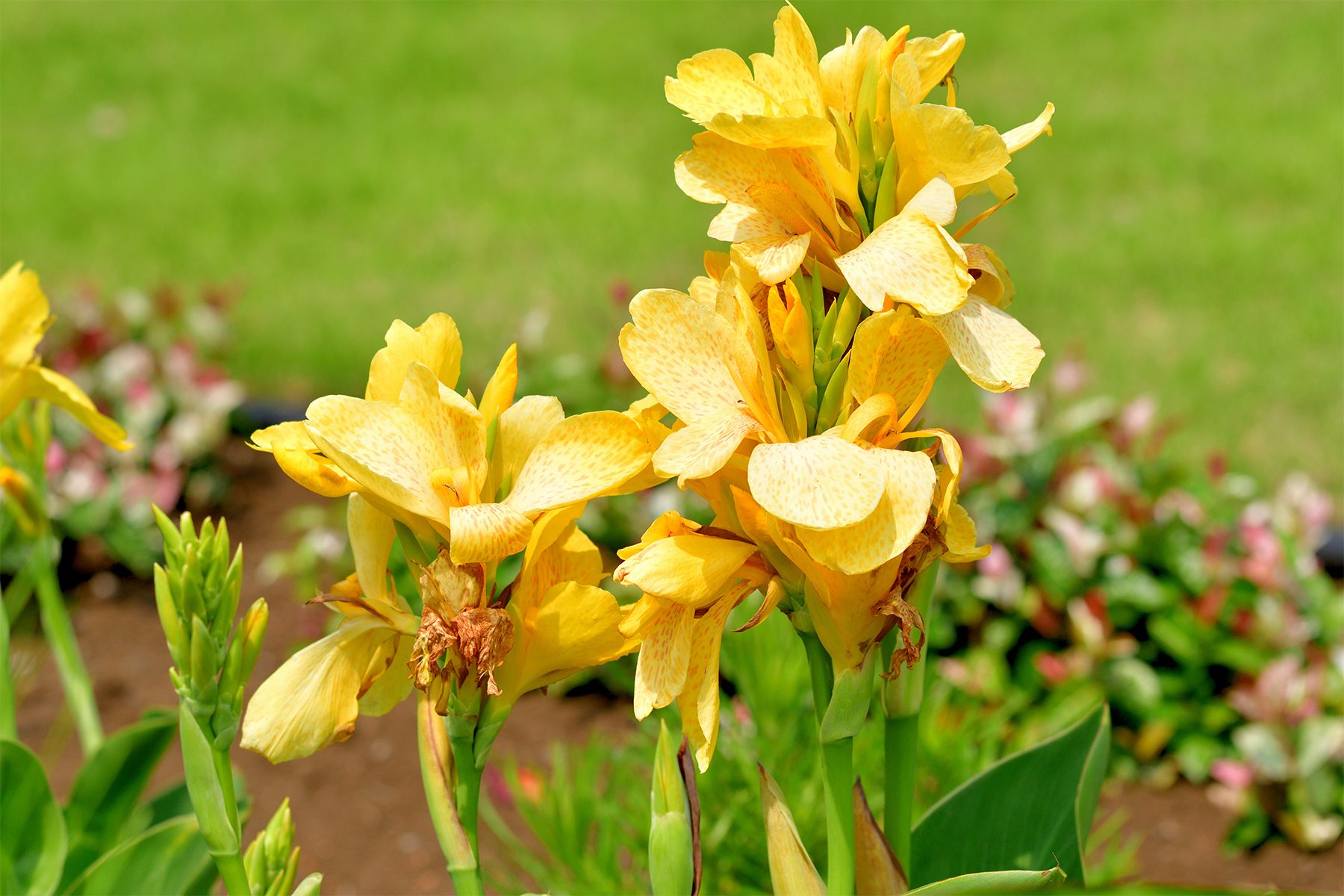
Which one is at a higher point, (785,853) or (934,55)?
(934,55)

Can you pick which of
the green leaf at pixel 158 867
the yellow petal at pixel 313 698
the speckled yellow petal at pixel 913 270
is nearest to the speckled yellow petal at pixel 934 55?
the speckled yellow petal at pixel 913 270

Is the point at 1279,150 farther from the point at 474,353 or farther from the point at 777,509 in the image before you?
the point at 777,509

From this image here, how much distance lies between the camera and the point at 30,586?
8.15 feet

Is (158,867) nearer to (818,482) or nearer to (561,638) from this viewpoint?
(561,638)

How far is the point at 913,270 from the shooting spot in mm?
563

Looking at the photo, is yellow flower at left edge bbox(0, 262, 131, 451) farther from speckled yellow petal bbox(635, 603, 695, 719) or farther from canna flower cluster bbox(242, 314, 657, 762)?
speckled yellow petal bbox(635, 603, 695, 719)

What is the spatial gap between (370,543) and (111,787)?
741mm

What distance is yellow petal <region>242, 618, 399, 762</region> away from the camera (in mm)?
655

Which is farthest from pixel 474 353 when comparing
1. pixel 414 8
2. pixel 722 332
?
pixel 414 8

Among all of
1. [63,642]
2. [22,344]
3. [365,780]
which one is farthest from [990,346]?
[365,780]

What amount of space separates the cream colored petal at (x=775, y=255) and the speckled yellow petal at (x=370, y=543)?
25 cm

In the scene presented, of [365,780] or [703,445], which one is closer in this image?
[703,445]

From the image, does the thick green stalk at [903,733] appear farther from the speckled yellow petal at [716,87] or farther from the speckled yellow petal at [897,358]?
the speckled yellow petal at [716,87]

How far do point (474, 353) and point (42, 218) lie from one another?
2040mm
